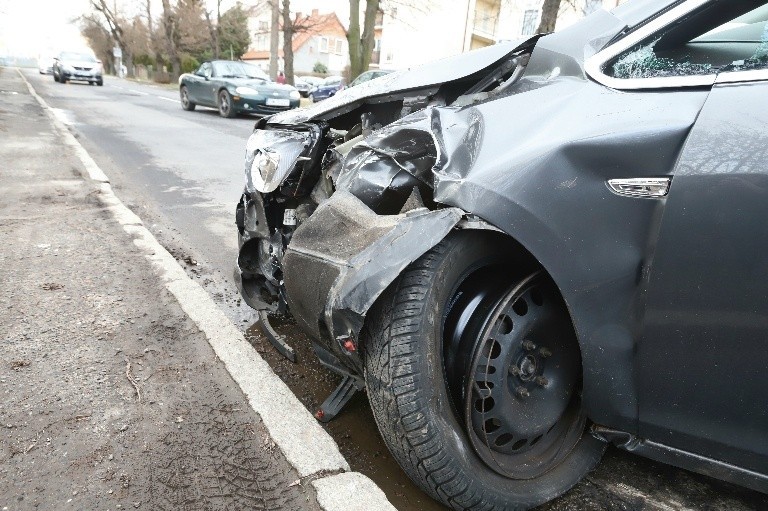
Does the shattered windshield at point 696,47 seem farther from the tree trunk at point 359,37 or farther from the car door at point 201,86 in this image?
the tree trunk at point 359,37

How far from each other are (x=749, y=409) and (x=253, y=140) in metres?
2.36

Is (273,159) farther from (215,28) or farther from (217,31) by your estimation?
(215,28)

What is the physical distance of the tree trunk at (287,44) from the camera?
26562mm

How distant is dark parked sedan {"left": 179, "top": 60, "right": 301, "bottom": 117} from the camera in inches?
568

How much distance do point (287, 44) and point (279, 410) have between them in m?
28.0

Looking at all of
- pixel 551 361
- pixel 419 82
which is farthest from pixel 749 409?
pixel 419 82

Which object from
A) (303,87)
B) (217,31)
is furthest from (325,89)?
(217,31)

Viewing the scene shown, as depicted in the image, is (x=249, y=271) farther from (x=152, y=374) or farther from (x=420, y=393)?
(x=420, y=393)

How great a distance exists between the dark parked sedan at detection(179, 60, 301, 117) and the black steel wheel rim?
13.5 meters

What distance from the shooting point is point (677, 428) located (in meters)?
1.61

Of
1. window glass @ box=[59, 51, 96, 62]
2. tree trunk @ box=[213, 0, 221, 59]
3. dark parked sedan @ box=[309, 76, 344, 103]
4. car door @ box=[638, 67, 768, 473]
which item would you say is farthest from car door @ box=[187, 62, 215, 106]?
tree trunk @ box=[213, 0, 221, 59]

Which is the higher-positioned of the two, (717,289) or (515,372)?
(717,289)

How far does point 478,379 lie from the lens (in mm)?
1758

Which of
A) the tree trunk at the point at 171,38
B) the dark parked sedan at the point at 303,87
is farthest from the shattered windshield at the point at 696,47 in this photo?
the tree trunk at the point at 171,38
